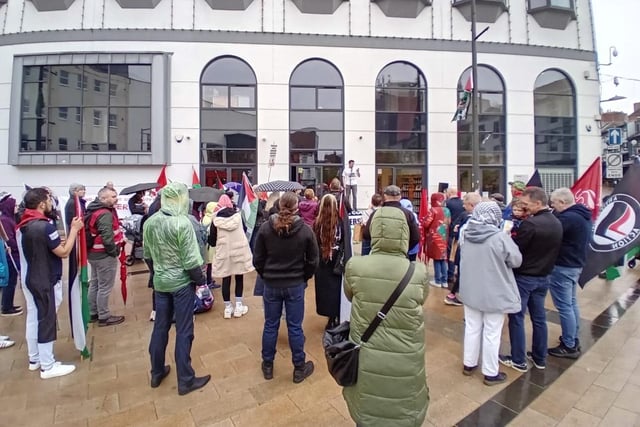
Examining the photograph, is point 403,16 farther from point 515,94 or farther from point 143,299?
point 143,299

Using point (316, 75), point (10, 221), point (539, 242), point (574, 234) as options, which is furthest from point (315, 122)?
point (539, 242)

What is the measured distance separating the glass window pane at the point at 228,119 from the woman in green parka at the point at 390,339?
520 inches

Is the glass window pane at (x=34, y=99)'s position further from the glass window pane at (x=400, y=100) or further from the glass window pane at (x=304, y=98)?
the glass window pane at (x=400, y=100)

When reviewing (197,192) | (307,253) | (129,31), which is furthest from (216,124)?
(307,253)

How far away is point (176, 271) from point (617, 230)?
5.68 m

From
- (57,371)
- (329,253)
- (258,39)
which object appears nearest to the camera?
(57,371)

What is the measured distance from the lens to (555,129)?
15875 mm

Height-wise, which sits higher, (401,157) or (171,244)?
(401,157)

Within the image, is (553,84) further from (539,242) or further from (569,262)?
(539,242)

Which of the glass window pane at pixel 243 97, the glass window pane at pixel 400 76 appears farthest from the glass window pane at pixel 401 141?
the glass window pane at pixel 243 97

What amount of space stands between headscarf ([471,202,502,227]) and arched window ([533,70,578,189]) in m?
15.1

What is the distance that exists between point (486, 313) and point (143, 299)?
18.5ft

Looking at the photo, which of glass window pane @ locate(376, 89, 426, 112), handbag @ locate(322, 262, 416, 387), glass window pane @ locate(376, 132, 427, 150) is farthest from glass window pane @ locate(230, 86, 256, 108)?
handbag @ locate(322, 262, 416, 387)

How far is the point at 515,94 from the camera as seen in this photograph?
15.4 m
